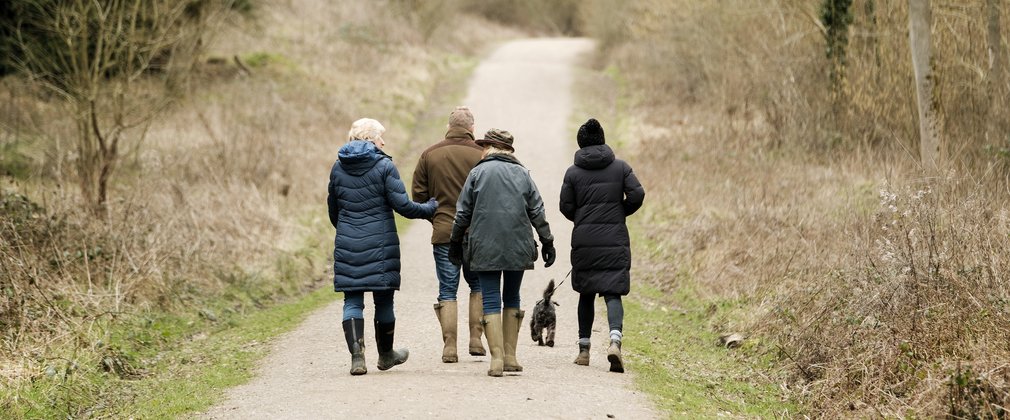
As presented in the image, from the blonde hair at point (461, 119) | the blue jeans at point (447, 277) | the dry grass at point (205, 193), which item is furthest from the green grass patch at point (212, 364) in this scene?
the blonde hair at point (461, 119)

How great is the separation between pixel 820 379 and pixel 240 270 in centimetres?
732

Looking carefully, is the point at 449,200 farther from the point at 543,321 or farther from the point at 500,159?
the point at 543,321

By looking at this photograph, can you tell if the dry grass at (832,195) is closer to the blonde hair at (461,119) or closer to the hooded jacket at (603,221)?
the hooded jacket at (603,221)

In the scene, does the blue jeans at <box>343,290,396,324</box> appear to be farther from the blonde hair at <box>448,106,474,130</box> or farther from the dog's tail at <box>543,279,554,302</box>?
the blonde hair at <box>448,106,474,130</box>

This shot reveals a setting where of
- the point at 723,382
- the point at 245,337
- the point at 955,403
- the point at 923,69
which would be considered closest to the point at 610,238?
the point at 723,382

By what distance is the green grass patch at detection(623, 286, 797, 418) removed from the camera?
7.11 meters

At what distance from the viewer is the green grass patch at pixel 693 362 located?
7.11 metres

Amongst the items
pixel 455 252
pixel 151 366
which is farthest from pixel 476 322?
pixel 151 366

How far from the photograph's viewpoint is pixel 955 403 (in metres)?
5.87

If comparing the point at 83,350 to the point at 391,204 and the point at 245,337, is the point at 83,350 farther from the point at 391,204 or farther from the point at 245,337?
the point at 391,204

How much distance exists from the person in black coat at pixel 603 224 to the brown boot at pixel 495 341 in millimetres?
805

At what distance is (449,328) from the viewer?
7910 millimetres

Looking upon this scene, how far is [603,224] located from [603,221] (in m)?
0.02

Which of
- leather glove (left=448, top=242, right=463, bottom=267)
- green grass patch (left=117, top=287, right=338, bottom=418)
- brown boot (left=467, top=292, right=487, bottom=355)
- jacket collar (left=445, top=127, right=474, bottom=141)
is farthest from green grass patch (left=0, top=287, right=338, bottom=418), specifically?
jacket collar (left=445, top=127, right=474, bottom=141)
